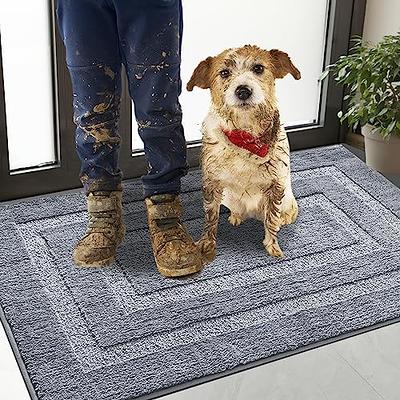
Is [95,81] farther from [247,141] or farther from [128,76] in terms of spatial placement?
[247,141]

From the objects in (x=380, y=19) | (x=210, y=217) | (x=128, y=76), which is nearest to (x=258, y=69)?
(x=128, y=76)

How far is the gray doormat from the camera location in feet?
5.81

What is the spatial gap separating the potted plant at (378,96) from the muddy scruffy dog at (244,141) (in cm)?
42

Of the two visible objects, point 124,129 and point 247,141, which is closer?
point 247,141

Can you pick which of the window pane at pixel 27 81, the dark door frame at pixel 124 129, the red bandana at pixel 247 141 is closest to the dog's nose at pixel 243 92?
the red bandana at pixel 247 141

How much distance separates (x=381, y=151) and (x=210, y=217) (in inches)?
28.9

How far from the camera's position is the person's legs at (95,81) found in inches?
75.2

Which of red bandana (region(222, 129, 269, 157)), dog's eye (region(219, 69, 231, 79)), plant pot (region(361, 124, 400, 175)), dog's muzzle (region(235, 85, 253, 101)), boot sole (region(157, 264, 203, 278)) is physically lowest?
boot sole (region(157, 264, 203, 278))

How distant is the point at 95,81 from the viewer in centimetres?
198

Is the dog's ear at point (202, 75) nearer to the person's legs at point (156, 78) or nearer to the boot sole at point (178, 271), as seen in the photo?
the person's legs at point (156, 78)

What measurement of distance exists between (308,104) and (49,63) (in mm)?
937

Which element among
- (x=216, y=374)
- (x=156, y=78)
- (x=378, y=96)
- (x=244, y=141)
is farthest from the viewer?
(x=378, y=96)

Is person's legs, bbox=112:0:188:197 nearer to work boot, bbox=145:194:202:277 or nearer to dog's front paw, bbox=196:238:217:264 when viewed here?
work boot, bbox=145:194:202:277

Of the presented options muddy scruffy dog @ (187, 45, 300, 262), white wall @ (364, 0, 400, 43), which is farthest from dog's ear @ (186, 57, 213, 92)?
white wall @ (364, 0, 400, 43)
